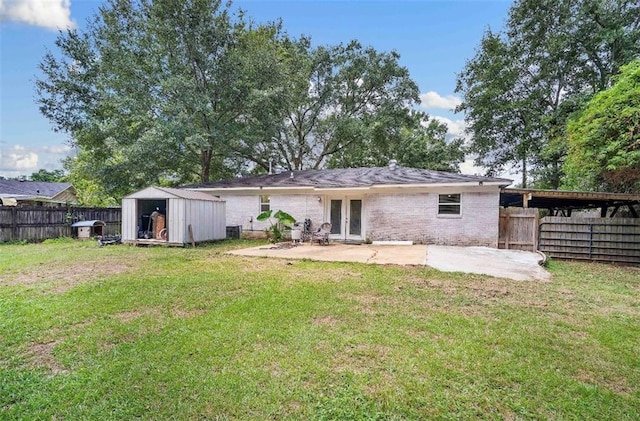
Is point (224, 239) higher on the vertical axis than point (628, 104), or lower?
lower

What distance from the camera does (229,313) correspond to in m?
4.80

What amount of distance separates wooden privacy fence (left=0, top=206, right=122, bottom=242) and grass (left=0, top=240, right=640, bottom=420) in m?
8.75

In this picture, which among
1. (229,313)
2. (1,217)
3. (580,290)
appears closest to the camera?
(229,313)

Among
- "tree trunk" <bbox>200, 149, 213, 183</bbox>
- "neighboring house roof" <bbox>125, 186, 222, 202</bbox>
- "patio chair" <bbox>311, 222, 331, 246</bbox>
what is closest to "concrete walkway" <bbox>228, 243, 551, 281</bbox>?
"patio chair" <bbox>311, 222, 331, 246</bbox>

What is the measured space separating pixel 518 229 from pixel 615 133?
4032 millimetres

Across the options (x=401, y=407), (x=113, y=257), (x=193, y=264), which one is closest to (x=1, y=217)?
(x=113, y=257)

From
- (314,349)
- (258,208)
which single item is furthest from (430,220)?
(314,349)

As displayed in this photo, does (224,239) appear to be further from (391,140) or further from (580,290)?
(391,140)

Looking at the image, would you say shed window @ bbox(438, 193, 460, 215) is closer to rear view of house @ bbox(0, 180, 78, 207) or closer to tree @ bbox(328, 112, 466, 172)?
tree @ bbox(328, 112, 466, 172)

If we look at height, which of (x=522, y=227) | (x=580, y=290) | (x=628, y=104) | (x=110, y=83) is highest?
(x=110, y=83)

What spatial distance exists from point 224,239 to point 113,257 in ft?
17.9

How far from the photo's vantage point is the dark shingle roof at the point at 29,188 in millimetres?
22828

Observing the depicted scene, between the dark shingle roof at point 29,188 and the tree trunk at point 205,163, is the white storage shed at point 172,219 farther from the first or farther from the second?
the dark shingle roof at point 29,188

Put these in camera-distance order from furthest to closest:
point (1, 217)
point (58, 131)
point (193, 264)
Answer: point (58, 131), point (1, 217), point (193, 264)
